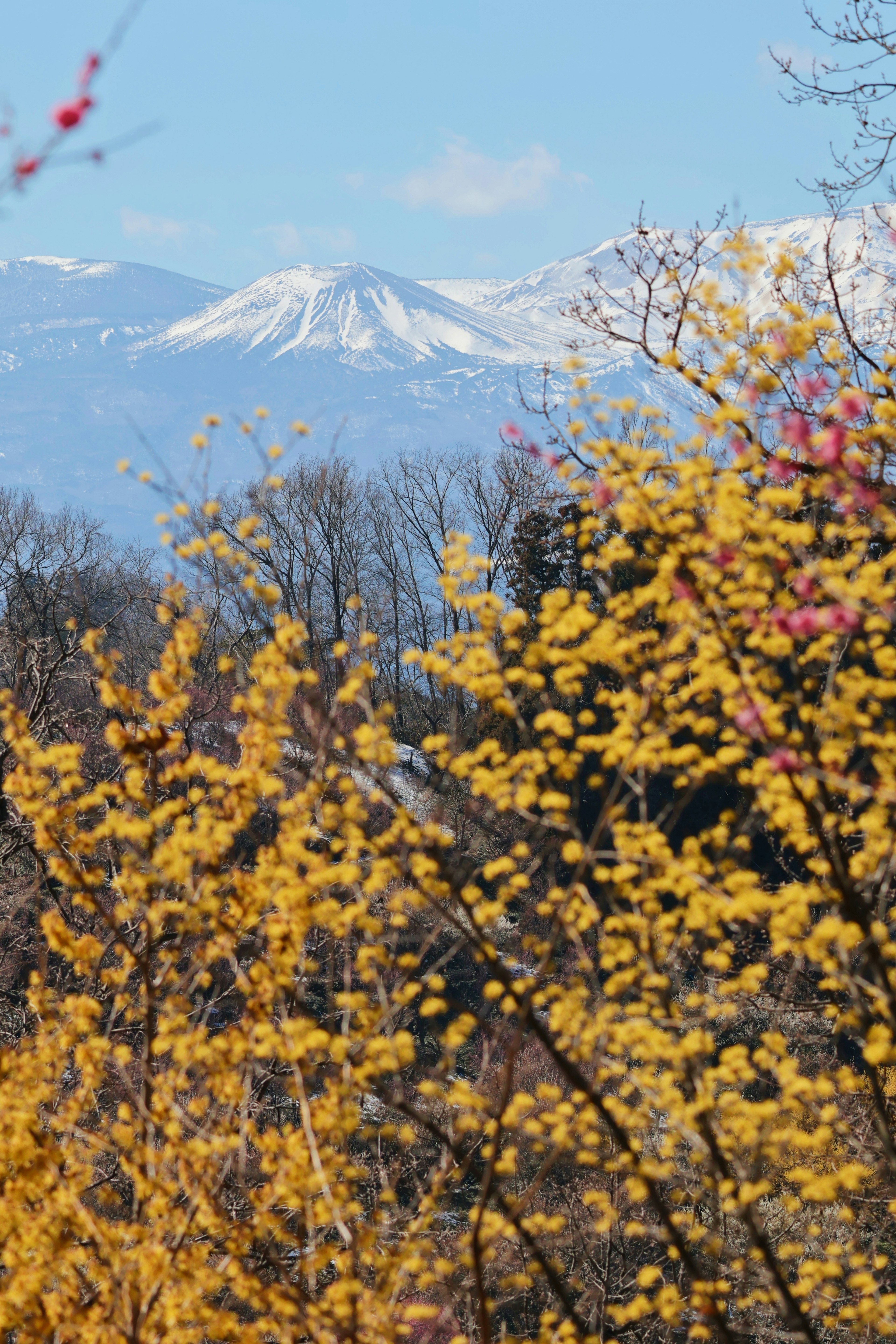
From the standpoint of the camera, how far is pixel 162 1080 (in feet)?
13.8

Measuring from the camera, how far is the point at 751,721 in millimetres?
3629

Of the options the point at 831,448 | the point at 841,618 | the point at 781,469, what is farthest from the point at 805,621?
the point at 781,469

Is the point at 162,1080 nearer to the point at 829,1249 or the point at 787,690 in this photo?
the point at 787,690

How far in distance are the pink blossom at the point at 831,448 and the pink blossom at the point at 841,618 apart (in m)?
0.51

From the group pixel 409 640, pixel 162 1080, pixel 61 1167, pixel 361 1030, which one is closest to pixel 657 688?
pixel 361 1030

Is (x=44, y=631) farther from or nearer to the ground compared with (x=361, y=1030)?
farther from the ground

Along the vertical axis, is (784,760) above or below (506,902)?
above

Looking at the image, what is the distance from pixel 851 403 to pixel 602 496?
4.05 ft

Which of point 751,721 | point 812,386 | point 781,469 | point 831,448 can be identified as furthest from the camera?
point 812,386

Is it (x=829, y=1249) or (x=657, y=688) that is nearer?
(x=657, y=688)

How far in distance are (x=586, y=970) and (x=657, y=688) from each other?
1.39 m

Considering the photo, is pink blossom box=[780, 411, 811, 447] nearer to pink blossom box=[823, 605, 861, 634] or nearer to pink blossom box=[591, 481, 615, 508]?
pink blossom box=[823, 605, 861, 634]

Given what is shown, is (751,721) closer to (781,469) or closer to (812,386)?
(781,469)

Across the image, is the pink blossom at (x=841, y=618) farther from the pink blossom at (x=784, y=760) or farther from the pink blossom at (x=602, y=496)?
the pink blossom at (x=602, y=496)
